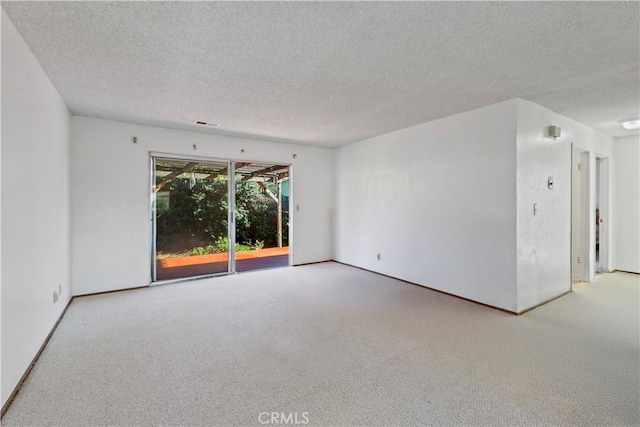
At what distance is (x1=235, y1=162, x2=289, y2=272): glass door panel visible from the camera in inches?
210

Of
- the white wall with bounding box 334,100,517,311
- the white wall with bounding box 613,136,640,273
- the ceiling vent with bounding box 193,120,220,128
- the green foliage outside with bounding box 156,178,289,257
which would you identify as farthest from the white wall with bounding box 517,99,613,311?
the green foliage outside with bounding box 156,178,289,257

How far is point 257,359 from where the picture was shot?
2338mm

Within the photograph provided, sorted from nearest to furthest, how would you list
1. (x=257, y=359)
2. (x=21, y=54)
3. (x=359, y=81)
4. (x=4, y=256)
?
(x=4, y=256)
(x=21, y=54)
(x=257, y=359)
(x=359, y=81)

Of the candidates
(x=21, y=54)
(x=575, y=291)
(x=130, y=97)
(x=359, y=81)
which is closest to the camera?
(x=21, y=54)

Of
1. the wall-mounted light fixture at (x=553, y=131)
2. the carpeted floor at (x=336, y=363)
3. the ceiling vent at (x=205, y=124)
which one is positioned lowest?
the carpeted floor at (x=336, y=363)

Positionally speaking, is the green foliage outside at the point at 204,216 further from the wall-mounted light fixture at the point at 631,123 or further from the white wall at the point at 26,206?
the wall-mounted light fixture at the point at 631,123

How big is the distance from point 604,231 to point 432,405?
5.33 meters

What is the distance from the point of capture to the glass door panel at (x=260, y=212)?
5328 mm

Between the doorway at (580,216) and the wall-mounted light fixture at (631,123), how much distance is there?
533 millimetres

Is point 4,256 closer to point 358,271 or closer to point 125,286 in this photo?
point 125,286

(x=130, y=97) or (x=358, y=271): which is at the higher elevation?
(x=130, y=97)

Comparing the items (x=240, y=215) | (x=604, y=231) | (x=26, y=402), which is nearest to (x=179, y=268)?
(x=240, y=215)

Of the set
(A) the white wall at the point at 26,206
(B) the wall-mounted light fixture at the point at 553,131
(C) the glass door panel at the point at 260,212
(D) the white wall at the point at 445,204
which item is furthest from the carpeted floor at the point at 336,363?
(B) the wall-mounted light fixture at the point at 553,131

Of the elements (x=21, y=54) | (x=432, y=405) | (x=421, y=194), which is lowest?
(x=432, y=405)
